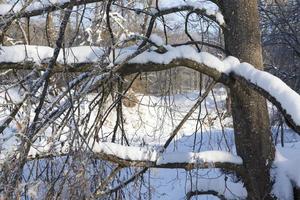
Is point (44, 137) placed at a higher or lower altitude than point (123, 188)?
higher

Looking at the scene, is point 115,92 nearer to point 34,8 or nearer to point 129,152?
point 129,152

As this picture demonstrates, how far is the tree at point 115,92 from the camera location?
3.02m

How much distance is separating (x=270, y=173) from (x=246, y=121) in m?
0.47

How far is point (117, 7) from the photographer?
14.7ft

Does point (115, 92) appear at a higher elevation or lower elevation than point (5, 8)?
lower

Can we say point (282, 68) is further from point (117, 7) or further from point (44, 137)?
point (44, 137)

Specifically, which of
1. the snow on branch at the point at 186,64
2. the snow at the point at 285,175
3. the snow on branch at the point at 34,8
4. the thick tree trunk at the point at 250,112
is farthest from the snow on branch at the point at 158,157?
the snow on branch at the point at 34,8

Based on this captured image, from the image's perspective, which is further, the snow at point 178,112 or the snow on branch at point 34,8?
the snow at point 178,112

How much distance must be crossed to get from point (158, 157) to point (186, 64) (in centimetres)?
73

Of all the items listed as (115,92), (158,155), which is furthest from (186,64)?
(158,155)

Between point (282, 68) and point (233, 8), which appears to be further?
point (282, 68)

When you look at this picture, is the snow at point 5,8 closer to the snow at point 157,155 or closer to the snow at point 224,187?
the snow at point 157,155

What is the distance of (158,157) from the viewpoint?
4059 millimetres

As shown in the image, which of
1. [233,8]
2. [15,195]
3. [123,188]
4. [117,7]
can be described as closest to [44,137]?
[15,195]
